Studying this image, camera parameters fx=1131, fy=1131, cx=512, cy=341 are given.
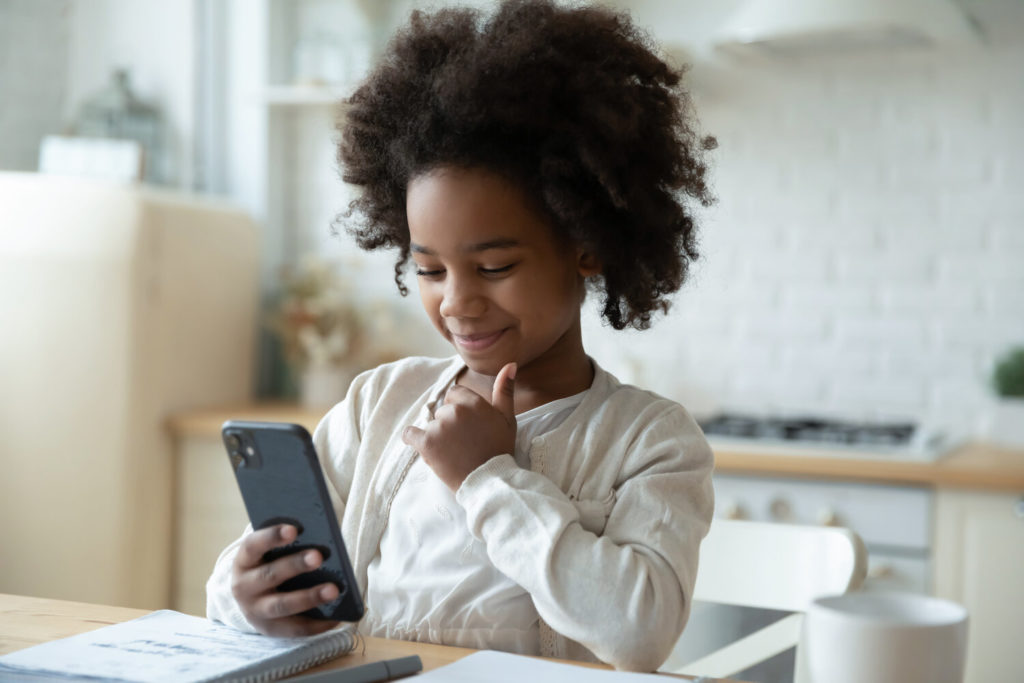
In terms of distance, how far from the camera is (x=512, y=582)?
1105 millimetres

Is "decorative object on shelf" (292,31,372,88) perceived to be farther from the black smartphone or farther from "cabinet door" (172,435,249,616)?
the black smartphone

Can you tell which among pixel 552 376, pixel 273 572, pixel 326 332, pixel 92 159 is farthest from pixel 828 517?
pixel 92 159

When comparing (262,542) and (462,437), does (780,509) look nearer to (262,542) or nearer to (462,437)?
(462,437)

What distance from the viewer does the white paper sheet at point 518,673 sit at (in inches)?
34.0

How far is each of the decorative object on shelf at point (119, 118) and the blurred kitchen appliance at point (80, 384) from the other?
438mm

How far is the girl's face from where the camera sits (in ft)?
3.59

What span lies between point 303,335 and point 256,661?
2203 mm

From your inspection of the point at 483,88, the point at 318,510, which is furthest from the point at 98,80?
the point at 318,510

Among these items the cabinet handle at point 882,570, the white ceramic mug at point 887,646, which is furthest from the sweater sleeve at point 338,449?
the cabinet handle at point 882,570

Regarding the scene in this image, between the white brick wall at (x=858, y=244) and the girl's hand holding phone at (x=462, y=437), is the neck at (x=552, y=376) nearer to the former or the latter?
the girl's hand holding phone at (x=462, y=437)

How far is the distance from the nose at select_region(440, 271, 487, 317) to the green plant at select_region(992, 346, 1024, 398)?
185 centimetres

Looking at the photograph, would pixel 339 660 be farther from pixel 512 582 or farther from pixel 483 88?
pixel 483 88

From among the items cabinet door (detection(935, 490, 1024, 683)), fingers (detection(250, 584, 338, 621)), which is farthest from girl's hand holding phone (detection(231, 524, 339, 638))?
cabinet door (detection(935, 490, 1024, 683))

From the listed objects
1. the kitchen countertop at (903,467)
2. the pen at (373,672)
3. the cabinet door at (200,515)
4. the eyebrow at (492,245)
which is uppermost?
the eyebrow at (492,245)
